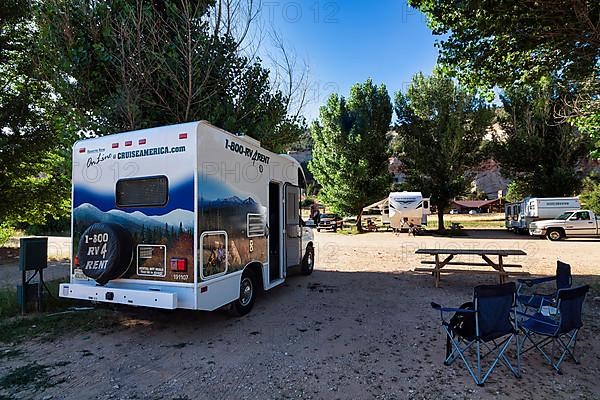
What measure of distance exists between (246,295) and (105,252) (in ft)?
7.62

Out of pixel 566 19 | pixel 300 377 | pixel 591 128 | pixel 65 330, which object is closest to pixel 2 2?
pixel 65 330

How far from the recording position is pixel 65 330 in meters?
5.45

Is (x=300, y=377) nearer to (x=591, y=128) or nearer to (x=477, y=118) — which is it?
(x=591, y=128)

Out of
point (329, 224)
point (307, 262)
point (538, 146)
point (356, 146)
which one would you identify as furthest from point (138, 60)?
point (538, 146)

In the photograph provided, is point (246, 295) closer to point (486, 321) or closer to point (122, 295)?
point (122, 295)

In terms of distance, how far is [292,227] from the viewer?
8.25 meters

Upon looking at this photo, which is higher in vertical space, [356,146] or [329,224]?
[356,146]

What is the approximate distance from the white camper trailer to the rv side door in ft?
52.8

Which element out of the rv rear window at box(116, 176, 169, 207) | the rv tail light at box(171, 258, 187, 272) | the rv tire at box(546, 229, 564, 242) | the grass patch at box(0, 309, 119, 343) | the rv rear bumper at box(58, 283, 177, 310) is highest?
the rv rear window at box(116, 176, 169, 207)

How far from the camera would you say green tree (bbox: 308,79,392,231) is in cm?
2483

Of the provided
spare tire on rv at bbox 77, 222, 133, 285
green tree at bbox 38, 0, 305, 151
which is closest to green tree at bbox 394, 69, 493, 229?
green tree at bbox 38, 0, 305, 151

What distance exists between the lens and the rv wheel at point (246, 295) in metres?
5.88

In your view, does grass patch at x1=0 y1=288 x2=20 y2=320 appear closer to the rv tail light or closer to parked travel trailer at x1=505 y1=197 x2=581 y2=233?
the rv tail light

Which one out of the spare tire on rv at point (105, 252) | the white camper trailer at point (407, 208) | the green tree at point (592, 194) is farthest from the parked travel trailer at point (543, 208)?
the spare tire on rv at point (105, 252)
